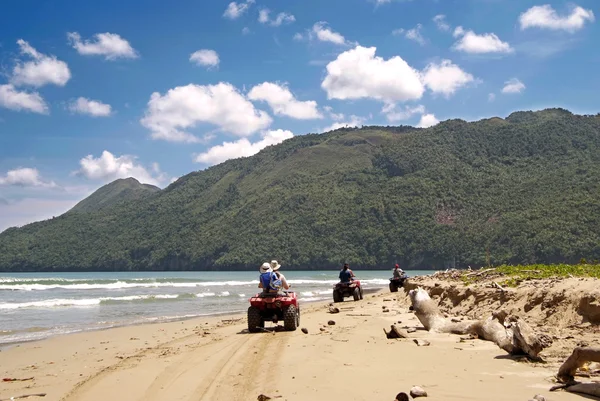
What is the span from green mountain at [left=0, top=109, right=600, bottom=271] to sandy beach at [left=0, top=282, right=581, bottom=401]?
69075 millimetres

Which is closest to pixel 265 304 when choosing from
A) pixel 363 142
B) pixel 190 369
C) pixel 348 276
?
pixel 190 369

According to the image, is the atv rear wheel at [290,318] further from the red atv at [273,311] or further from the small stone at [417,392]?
the small stone at [417,392]

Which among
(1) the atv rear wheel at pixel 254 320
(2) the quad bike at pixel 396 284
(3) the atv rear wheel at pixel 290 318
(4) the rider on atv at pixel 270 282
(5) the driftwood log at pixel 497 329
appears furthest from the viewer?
(2) the quad bike at pixel 396 284

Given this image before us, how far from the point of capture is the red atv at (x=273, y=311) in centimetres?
1180

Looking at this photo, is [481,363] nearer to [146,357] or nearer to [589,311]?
[589,311]

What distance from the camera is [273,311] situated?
12148mm

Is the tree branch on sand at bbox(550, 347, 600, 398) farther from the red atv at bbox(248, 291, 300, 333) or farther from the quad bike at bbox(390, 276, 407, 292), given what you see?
the quad bike at bbox(390, 276, 407, 292)

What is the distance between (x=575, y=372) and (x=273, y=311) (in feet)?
24.6

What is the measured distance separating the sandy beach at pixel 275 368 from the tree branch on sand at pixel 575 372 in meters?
0.15

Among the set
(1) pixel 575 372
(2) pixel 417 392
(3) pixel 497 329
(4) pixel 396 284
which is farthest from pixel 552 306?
(4) pixel 396 284

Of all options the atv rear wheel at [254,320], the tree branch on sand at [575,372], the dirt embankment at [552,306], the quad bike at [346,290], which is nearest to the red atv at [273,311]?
the atv rear wheel at [254,320]

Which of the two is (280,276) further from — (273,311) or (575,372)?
(575,372)

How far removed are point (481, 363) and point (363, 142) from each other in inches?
6680

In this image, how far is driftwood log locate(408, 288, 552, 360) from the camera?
683cm
